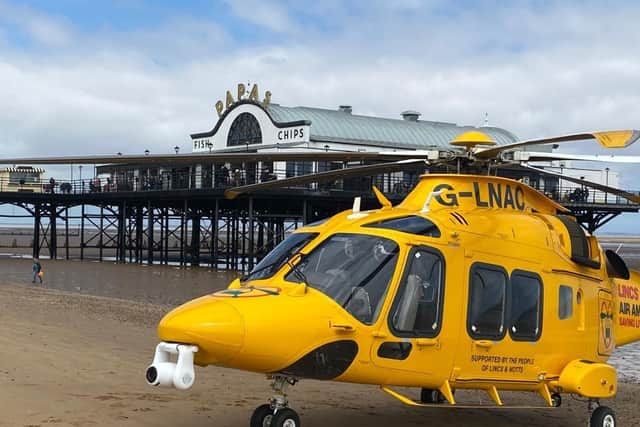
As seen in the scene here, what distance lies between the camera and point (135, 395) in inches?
406

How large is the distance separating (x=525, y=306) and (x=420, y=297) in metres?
1.64

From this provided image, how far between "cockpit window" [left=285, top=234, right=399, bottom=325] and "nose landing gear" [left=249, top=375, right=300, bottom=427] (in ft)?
2.87

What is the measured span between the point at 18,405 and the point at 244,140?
128 feet

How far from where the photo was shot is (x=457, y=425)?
33.1 ft

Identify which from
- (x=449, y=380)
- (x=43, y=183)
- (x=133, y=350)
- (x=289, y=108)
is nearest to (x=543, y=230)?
(x=449, y=380)

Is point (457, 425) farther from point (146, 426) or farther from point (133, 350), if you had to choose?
point (133, 350)

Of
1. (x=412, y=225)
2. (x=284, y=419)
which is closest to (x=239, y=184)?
(x=412, y=225)

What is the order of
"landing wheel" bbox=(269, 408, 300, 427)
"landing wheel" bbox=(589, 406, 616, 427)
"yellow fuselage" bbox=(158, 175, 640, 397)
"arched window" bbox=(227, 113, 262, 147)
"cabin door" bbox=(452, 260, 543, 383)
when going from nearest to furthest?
"yellow fuselage" bbox=(158, 175, 640, 397) < "landing wheel" bbox=(269, 408, 300, 427) < "cabin door" bbox=(452, 260, 543, 383) < "landing wheel" bbox=(589, 406, 616, 427) < "arched window" bbox=(227, 113, 262, 147)

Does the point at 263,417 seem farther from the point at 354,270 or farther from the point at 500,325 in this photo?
the point at 500,325

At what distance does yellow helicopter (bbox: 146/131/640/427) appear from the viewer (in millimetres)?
6996

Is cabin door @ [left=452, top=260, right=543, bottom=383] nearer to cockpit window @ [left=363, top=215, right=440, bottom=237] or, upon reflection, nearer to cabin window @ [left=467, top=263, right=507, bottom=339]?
cabin window @ [left=467, top=263, right=507, bottom=339]

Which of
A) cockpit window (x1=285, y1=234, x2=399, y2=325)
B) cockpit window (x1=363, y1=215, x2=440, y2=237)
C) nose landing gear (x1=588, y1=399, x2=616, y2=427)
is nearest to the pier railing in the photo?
nose landing gear (x1=588, y1=399, x2=616, y2=427)

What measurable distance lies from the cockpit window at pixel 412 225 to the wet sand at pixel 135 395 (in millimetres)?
2636

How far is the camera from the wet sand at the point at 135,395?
30.1 ft
